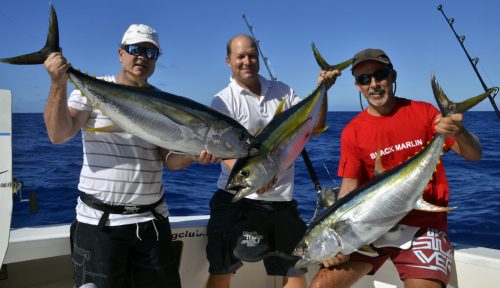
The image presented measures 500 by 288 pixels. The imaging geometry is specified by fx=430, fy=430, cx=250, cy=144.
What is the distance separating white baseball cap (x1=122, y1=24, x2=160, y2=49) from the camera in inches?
94.8

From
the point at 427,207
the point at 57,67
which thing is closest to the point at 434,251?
the point at 427,207

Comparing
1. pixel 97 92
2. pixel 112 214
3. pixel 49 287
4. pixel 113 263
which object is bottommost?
pixel 49 287

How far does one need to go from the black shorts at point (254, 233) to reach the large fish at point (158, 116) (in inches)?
39.3

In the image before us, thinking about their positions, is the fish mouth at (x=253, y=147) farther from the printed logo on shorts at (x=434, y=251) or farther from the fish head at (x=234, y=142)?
the printed logo on shorts at (x=434, y=251)

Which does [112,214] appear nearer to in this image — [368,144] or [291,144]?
[291,144]

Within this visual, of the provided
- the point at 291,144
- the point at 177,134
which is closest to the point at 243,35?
the point at 291,144

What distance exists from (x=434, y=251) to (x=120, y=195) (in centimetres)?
186

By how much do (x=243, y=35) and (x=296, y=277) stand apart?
5.72 feet

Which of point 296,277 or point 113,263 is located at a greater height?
point 113,263

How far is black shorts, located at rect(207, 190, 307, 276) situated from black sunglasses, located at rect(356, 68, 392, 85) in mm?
971

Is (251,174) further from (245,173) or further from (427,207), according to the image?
(427,207)

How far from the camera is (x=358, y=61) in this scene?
276cm

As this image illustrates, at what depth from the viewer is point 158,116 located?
6.70 feet

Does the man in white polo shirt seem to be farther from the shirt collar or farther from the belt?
the belt
